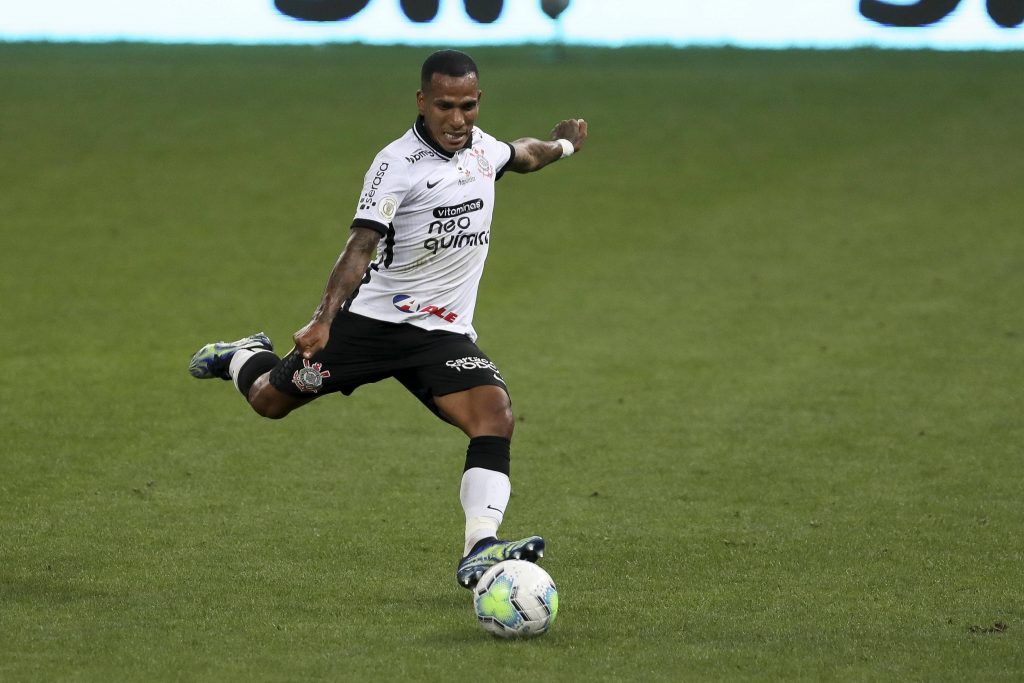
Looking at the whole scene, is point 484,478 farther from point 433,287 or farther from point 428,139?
point 428,139

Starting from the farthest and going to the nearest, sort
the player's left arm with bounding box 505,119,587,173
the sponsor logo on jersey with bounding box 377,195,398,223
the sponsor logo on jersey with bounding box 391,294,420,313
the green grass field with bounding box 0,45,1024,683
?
1. the player's left arm with bounding box 505,119,587,173
2. the sponsor logo on jersey with bounding box 391,294,420,313
3. the sponsor logo on jersey with bounding box 377,195,398,223
4. the green grass field with bounding box 0,45,1024,683

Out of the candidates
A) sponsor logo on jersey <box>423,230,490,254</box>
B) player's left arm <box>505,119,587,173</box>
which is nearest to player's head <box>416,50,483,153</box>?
sponsor logo on jersey <box>423,230,490,254</box>

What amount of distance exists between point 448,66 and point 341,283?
3.54ft

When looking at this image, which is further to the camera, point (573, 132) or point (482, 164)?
point (573, 132)

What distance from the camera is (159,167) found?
20.3 m

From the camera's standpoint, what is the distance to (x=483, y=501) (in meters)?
6.38

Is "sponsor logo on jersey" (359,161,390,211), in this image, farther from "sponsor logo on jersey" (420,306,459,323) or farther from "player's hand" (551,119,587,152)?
"player's hand" (551,119,587,152)

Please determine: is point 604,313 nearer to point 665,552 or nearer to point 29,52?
point 665,552

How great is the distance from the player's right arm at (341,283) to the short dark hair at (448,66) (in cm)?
77

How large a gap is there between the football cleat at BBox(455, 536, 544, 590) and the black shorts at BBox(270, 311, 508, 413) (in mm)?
811

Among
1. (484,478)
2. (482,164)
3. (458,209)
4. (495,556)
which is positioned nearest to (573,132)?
(482,164)

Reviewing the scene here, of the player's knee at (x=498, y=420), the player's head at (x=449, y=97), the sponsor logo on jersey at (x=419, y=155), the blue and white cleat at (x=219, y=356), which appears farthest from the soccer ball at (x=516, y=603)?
the blue and white cleat at (x=219, y=356)

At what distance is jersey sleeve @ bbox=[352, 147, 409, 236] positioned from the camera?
6.40 m

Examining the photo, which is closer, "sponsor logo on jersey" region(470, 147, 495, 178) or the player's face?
the player's face
